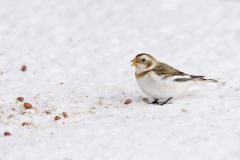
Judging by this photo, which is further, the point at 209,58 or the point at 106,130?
the point at 209,58

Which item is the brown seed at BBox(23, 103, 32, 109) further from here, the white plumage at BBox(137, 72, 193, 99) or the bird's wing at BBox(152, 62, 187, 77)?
the bird's wing at BBox(152, 62, 187, 77)

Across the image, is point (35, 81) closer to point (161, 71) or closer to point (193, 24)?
point (161, 71)

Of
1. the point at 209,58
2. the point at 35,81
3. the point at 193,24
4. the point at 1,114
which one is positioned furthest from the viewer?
the point at 193,24

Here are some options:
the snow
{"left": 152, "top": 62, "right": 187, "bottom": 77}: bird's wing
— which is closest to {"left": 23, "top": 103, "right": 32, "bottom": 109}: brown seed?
the snow

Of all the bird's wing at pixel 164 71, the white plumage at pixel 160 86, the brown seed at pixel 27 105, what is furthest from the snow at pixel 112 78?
the bird's wing at pixel 164 71

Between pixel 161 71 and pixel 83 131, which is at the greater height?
pixel 161 71

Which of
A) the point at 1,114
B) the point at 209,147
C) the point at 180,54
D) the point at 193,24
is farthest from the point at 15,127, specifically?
the point at 193,24

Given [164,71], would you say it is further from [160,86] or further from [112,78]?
[112,78]

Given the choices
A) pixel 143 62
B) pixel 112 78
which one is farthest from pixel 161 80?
pixel 112 78
